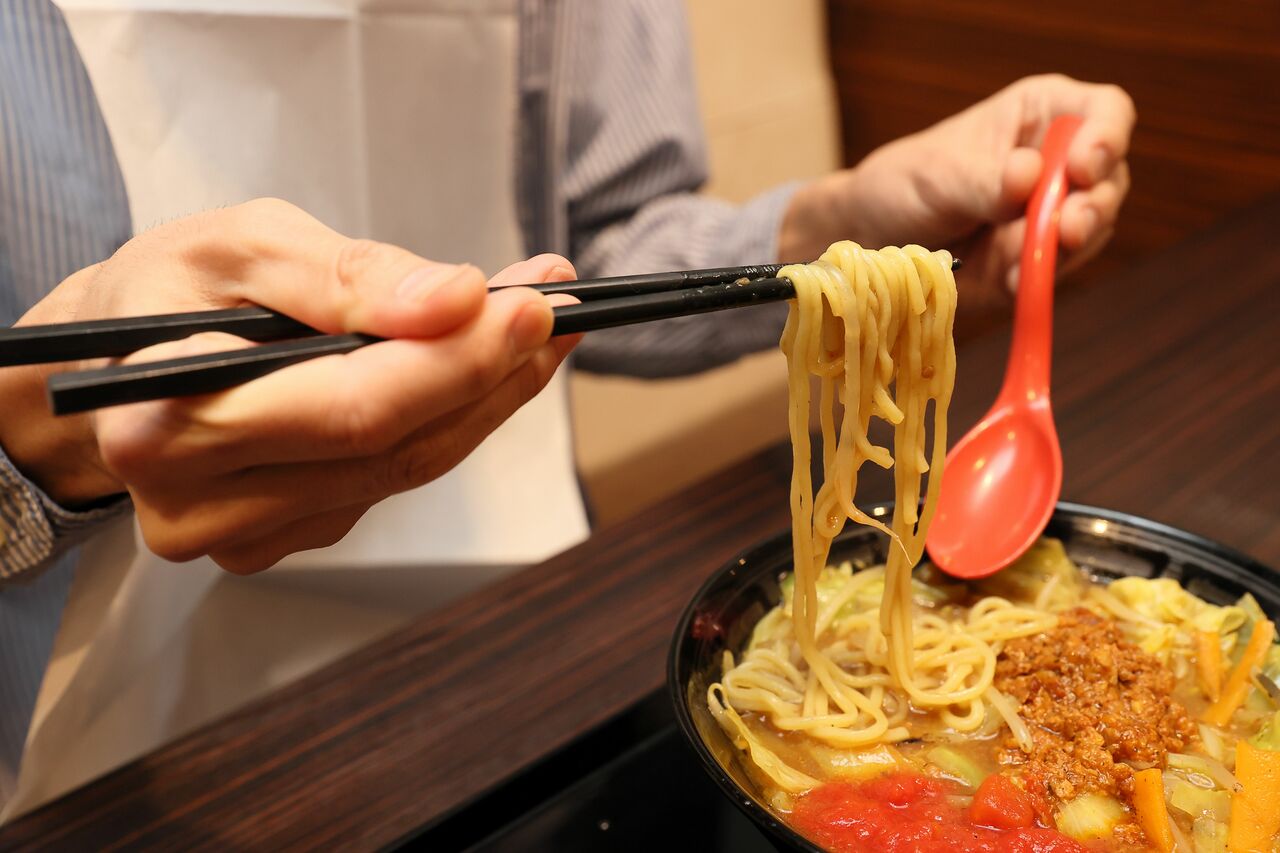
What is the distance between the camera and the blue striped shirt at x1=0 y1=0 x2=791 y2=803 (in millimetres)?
1258

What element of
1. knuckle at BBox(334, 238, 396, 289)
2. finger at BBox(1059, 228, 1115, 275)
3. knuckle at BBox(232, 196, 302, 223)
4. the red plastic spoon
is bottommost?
the red plastic spoon

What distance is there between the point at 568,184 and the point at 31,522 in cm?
114

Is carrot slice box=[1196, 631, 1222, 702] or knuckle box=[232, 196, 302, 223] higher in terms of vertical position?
knuckle box=[232, 196, 302, 223]

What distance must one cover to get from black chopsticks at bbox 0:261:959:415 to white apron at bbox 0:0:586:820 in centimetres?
79

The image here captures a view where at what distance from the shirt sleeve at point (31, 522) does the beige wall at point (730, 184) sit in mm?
1788

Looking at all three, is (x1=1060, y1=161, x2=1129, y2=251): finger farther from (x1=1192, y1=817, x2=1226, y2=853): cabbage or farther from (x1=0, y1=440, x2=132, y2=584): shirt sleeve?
(x1=0, y1=440, x2=132, y2=584): shirt sleeve

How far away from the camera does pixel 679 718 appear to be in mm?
819

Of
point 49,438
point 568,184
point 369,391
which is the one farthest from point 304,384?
point 568,184

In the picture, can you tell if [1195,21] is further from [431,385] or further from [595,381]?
[431,385]

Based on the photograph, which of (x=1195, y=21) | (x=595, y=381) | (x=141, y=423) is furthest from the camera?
(x=595, y=381)

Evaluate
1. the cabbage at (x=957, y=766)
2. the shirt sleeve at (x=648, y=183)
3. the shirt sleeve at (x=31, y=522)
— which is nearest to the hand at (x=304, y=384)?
the shirt sleeve at (x=31, y=522)

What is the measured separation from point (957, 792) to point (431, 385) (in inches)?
21.0

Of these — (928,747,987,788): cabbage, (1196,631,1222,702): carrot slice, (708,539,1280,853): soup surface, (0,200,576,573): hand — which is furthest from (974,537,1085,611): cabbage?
(0,200,576,573): hand

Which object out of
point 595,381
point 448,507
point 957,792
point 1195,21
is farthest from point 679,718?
point 1195,21
